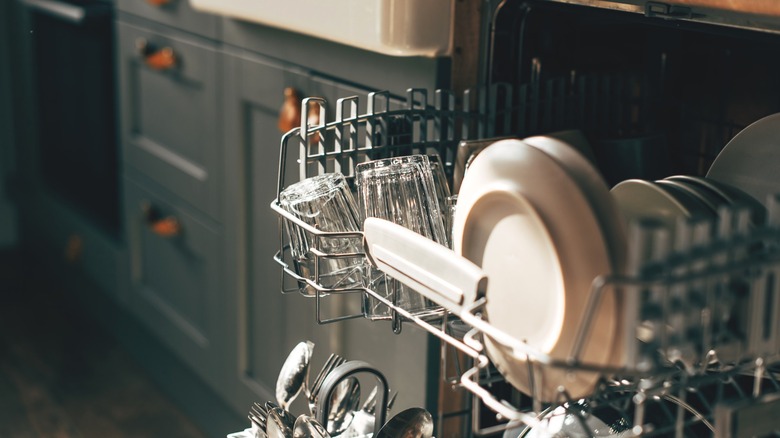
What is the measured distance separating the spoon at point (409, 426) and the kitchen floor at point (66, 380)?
48.6 inches

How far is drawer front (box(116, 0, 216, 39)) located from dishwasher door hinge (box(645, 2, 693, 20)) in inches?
38.2

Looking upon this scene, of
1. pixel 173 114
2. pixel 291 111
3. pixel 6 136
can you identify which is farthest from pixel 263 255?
pixel 6 136

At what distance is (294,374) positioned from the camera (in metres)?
1.01

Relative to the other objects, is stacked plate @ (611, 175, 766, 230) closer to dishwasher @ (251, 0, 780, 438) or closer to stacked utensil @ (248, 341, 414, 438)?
dishwasher @ (251, 0, 780, 438)

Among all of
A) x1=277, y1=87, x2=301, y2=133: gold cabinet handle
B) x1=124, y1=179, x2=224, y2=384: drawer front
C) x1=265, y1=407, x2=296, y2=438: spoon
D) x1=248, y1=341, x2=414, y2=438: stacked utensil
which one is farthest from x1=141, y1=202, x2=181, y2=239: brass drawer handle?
x1=265, y1=407, x2=296, y2=438: spoon

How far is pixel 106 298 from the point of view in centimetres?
241

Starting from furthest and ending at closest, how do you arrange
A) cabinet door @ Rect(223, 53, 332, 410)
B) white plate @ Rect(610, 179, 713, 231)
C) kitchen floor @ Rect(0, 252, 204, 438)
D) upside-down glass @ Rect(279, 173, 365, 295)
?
kitchen floor @ Rect(0, 252, 204, 438) < cabinet door @ Rect(223, 53, 332, 410) < upside-down glass @ Rect(279, 173, 365, 295) < white plate @ Rect(610, 179, 713, 231)

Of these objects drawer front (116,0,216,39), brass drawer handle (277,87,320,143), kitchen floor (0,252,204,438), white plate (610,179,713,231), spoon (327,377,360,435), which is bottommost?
kitchen floor (0,252,204,438)

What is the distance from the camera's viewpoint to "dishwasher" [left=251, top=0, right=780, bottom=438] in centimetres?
56

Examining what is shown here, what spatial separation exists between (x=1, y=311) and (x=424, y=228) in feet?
7.04

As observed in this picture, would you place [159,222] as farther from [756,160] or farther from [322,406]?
[756,160]

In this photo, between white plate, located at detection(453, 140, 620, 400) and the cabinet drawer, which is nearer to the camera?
white plate, located at detection(453, 140, 620, 400)

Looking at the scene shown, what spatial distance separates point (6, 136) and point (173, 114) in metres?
1.37

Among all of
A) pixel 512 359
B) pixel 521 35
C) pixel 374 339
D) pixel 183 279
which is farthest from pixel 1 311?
pixel 512 359
